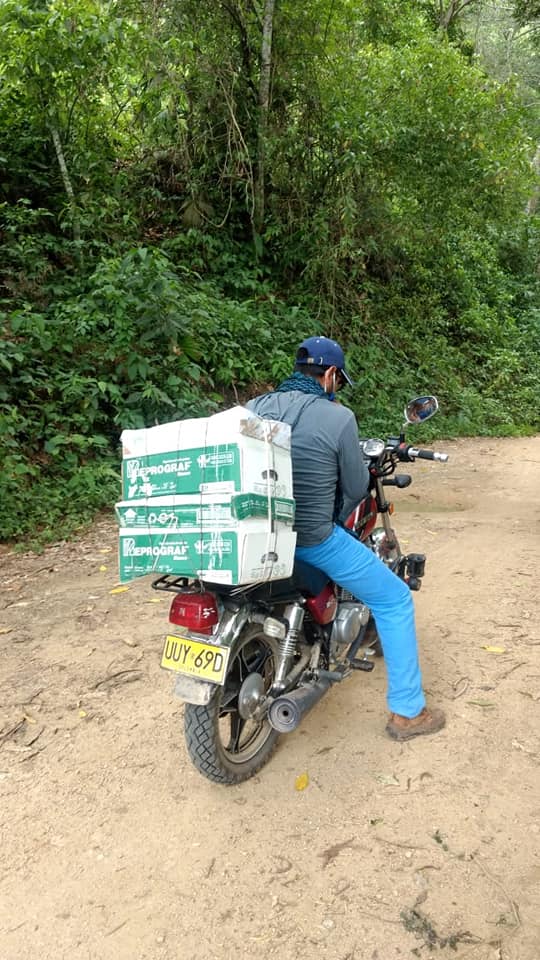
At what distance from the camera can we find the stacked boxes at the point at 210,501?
7.41ft

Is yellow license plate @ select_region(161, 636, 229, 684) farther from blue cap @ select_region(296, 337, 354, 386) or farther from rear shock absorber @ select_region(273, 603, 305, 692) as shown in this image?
blue cap @ select_region(296, 337, 354, 386)

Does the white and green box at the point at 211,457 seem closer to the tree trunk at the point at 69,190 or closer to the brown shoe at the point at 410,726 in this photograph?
the brown shoe at the point at 410,726

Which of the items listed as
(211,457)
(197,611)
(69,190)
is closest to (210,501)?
(211,457)

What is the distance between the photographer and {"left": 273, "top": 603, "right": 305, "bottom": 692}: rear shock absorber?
2.79m

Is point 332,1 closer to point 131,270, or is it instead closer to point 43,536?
point 131,270

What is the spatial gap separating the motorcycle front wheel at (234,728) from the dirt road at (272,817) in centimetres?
11

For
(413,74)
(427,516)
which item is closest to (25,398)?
(427,516)

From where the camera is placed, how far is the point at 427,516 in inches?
263

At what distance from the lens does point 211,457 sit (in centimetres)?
229

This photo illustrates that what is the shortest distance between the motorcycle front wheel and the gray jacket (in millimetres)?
508

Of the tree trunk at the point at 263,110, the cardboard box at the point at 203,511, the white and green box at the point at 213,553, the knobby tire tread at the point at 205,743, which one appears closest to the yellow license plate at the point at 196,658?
the knobby tire tread at the point at 205,743

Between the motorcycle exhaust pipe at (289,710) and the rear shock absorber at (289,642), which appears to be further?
the rear shock absorber at (289,642)

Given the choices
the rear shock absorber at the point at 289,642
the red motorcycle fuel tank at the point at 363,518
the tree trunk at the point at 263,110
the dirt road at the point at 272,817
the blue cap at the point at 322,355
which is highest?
the tree trunk at the point at 263,110

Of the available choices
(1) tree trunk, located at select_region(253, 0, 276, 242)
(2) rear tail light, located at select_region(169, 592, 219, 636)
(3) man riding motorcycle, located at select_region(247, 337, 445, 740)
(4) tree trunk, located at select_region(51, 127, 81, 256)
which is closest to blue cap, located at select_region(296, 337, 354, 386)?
(3) man riding motorcycle, located at select_region(247, 337, 445, 740)
